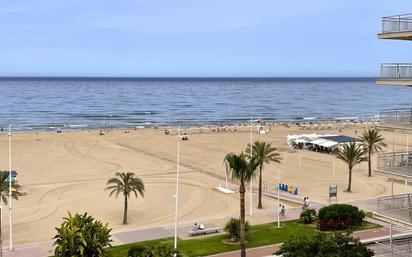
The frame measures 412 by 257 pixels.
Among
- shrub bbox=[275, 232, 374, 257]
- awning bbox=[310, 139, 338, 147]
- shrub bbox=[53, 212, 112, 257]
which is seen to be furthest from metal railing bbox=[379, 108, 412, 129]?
awning bbox=[310, 139, 338, 147]

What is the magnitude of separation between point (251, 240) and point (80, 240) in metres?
9.79

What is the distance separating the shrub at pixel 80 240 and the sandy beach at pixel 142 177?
870 centimetres

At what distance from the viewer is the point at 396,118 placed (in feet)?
61.6

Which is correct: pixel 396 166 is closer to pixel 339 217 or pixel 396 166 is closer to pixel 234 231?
pixel 234 231

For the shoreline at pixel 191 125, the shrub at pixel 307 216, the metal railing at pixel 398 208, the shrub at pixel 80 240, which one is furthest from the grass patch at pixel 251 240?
the shoreline at pixel 191 125

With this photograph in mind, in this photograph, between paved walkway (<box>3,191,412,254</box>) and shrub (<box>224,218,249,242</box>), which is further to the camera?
shrub (<box>224,218,249,242</box>)

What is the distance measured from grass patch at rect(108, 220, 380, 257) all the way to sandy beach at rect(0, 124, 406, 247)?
14.2 feet

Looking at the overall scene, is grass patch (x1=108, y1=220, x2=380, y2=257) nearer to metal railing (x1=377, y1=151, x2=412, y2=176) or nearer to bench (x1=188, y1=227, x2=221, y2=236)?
bench (x1=188, y1=227, x2=221, y2=236)

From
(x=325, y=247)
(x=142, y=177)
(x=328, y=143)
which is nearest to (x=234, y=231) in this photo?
(x=325, y=247)

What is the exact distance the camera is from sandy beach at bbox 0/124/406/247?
33.4 m

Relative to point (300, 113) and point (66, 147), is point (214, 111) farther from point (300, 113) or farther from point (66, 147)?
point (66, 147)

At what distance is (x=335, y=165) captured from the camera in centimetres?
5172

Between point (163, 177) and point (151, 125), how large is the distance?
167ft

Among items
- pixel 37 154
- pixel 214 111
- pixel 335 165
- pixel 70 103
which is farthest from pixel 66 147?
pixel 70 103
